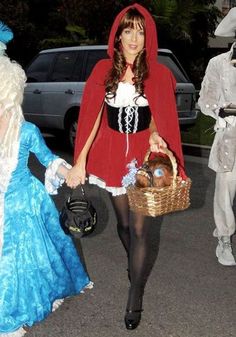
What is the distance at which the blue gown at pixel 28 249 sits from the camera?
343 centimetres

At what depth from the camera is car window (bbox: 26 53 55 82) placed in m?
11.0

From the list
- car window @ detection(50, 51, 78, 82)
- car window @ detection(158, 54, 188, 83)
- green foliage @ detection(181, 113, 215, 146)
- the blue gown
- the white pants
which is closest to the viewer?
the blue gown

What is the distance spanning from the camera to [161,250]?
5.07 m

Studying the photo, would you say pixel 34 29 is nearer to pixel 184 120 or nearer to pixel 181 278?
pixel 184 120

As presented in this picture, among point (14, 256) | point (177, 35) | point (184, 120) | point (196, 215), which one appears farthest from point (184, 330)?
point (177, 35)

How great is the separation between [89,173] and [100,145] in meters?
0.21

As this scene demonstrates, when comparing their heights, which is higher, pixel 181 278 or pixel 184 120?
pixel 181 278

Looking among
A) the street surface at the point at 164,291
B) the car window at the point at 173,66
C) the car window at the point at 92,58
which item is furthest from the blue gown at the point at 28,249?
the car window at the point at 173,66

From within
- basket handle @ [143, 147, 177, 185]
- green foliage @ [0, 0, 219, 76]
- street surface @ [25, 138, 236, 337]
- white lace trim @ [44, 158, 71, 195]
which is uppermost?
basket handle @ [143, 147, 177, 185]

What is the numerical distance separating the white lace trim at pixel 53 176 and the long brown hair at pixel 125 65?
54 cm

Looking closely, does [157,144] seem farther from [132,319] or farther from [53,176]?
[132,319]

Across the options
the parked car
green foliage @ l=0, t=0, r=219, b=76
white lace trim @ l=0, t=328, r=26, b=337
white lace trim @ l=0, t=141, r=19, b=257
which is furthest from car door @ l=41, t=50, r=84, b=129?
green foliage @ l=0, t=0, r=219, b=76

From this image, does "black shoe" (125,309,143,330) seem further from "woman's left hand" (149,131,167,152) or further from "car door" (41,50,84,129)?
"car door" (41,50,84,129)

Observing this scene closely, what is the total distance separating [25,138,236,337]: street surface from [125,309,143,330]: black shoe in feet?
0.10
